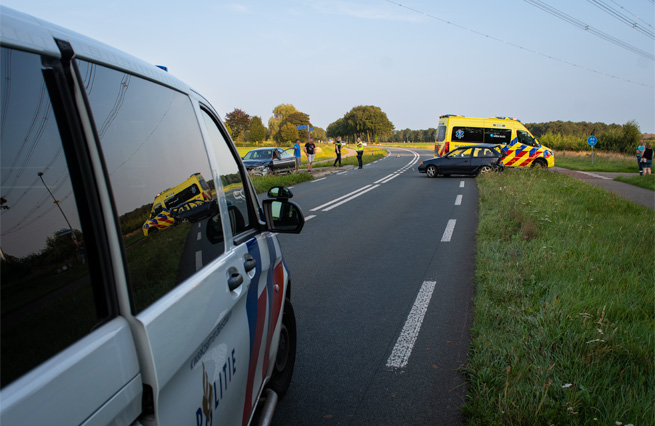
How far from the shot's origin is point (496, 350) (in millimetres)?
3455

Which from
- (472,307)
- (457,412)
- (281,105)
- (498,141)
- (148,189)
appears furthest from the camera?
Answer: (281,105)

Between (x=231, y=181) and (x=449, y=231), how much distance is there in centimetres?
700

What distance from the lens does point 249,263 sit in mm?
2217

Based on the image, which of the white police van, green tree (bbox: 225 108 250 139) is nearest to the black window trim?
the white police van

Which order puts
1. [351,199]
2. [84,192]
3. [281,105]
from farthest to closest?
1. [281,105]
2. [351,199]
3. [84,192]

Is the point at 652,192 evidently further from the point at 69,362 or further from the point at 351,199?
the point at 69,362

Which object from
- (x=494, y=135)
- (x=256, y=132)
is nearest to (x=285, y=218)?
(x=494, y=135)

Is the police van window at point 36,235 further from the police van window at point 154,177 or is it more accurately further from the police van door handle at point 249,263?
the police van door handle at point 249,263

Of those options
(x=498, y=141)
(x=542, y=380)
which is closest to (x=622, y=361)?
(x=542, y=380)

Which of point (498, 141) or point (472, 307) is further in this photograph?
point (498, 141)

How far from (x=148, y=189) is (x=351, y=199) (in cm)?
1217

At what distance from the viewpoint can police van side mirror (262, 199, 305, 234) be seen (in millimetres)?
2689

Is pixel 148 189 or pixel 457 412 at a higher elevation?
pixel 148 189

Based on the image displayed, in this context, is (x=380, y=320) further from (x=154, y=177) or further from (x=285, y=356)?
(x=154, y=177)
